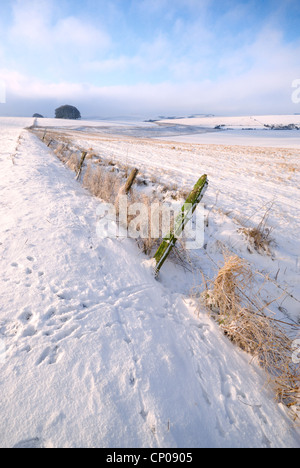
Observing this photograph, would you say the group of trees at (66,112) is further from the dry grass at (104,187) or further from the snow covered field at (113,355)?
the snow covered field at (113,355)

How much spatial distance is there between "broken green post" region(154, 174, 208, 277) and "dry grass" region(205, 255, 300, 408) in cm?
81

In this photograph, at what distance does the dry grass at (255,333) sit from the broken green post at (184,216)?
2.66 feet

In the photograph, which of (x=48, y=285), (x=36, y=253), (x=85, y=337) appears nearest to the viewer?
(x=85, y=337)

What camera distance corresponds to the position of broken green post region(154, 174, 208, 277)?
2.77m

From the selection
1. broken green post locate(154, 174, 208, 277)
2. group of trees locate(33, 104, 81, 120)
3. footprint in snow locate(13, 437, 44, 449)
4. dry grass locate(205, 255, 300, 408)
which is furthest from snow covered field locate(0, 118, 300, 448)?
group of trees locate(33, 104, 81, 120)

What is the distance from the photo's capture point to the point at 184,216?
2.91 metres

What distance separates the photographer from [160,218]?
416cm

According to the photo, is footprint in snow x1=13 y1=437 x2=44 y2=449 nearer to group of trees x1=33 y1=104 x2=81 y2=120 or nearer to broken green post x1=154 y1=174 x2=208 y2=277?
broken green post x1=154 y1=174 x2=208 y2=277

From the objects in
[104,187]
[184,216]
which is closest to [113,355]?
[184,216]
